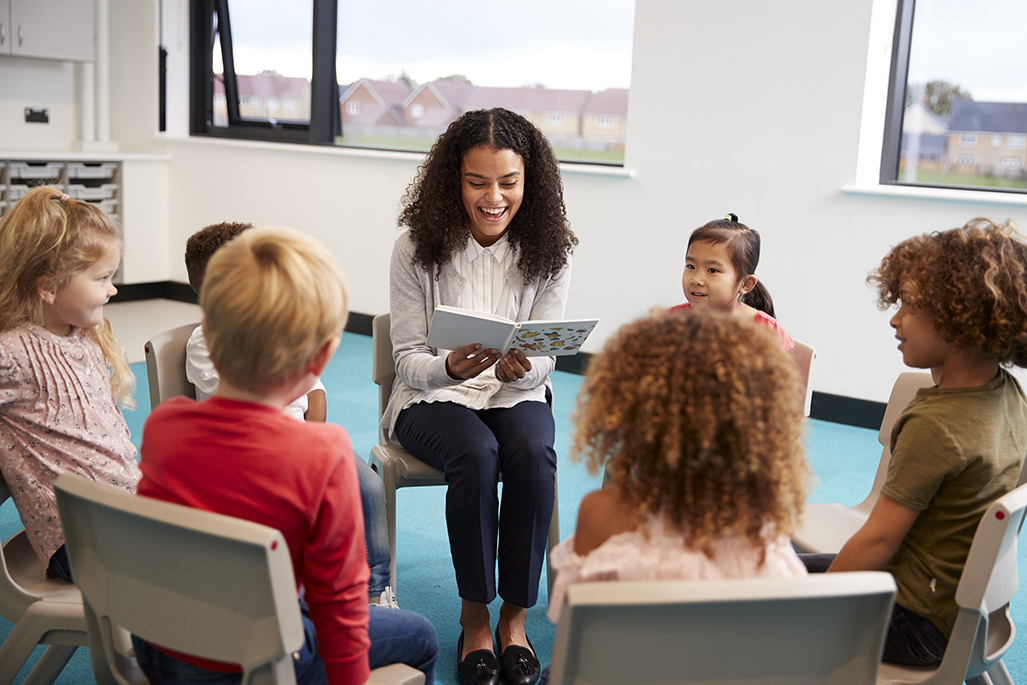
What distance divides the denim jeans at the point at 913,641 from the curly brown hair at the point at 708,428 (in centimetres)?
40

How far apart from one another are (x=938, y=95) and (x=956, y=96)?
0.07m

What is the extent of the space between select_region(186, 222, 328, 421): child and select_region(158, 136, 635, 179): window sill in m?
2.56

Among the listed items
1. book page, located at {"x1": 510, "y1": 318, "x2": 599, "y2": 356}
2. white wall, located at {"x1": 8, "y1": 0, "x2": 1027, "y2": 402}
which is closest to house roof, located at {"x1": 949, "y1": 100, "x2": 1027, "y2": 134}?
white wall, located at {"x1": 8, "y1": 0, "x2": 1027, "y2": 402}

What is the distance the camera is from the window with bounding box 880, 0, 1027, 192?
3.64m

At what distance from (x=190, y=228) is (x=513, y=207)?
429 cm

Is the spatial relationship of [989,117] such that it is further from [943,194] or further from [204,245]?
[204,245]

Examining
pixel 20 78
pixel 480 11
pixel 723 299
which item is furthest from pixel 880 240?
pixel 20 78

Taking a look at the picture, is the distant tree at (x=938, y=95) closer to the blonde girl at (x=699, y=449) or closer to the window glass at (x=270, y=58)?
the blonde girl at (x=699, y=449)

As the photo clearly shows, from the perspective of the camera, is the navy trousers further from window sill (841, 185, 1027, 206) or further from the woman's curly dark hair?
window sill (841, 185, 1027, 206)

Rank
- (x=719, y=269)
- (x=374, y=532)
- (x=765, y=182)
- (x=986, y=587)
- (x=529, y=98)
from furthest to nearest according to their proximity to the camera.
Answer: (x=529, y=98)
(x=765, y=182)
(x=719, y=269)
(x=374, y=532)
(x=986, y=587)

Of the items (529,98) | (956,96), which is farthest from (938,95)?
(529,98)

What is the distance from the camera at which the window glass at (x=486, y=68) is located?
15.2 ft

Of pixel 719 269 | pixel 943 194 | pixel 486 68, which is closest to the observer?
pixel 719 269

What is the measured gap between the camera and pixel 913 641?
1232 mm
